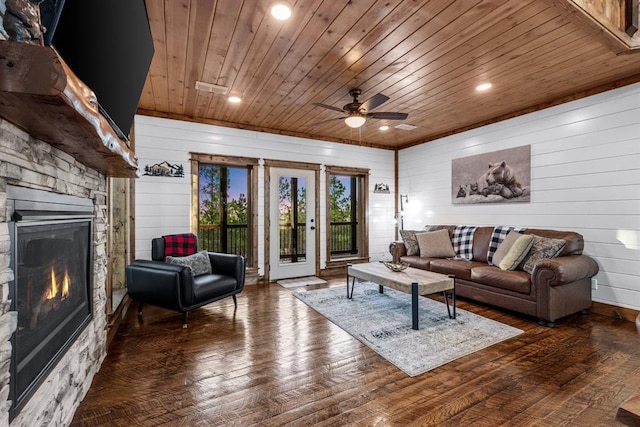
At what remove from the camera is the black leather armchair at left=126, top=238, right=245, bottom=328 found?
3.13m

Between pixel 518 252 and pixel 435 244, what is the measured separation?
4.43 ft

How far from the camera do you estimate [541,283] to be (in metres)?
3.21

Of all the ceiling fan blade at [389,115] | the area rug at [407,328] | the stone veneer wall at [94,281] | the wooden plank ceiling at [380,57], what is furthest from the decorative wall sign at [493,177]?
the stone veneer wall at [94,281]

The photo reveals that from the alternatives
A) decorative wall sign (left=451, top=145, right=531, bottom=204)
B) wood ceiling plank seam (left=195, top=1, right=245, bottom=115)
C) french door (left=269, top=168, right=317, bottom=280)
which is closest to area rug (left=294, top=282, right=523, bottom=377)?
french door (left=269, top=168, right=317, bottom=280)

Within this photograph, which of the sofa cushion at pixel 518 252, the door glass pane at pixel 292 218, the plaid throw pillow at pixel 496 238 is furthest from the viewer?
the door glass pane at pixel 292 218

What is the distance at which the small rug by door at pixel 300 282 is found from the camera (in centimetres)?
511

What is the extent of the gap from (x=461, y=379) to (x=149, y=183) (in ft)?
14.6

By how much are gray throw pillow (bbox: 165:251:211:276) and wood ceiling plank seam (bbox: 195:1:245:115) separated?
2.04 meters

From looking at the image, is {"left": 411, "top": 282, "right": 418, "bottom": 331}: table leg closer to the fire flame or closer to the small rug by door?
the small rug by door

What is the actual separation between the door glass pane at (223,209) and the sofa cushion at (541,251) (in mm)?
4177

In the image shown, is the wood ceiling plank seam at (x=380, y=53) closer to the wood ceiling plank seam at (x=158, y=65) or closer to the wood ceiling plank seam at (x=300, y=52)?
the wood ceiling plank seam at (x=300, y=52)

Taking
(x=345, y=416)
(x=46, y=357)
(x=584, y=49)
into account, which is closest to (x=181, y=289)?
(x=46, y=357)

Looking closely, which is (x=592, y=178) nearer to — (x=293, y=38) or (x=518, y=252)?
(x=518, y=252)

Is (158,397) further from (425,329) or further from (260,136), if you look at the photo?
(260,136)
